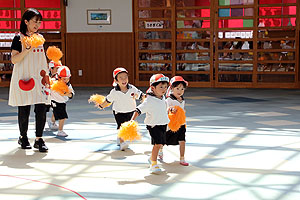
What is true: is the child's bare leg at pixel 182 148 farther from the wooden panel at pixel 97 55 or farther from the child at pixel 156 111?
the wooden panel at pixel 97 55

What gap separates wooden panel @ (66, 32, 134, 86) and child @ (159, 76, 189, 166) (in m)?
9.00

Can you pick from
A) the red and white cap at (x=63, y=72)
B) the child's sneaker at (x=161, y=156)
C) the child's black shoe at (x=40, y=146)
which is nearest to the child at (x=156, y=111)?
the child's sneaker at (x=161, y=156)

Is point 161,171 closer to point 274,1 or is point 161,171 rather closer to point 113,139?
point 113,139

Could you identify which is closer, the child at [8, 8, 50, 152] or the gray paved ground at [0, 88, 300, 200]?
the gray paved ground at [0, 88, 300, 200]

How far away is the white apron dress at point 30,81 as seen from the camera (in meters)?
5.57

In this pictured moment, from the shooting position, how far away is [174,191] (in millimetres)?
4062

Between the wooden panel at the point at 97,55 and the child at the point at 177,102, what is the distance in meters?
9.00

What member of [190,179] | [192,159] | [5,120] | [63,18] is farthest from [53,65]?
[63,18]

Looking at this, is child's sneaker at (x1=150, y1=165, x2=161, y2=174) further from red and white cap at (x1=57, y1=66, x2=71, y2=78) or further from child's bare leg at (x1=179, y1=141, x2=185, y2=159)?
red and white cap at (x1=57, y1=66, x2=71, y2=78)

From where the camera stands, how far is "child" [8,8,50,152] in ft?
18.0

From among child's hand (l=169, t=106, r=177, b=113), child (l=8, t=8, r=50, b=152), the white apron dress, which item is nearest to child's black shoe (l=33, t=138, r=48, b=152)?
child (l=8, t=8, r=50, b=152)

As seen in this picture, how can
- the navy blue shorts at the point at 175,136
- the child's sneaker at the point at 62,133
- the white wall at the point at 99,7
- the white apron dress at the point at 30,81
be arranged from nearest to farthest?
the navy blue shorts at the point at 175,136
the white apron dress at the point at 30,81
the child's sneaker at the point at 62,133
the white wall at the point at 99,7

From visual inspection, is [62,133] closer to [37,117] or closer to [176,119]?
[37,117]

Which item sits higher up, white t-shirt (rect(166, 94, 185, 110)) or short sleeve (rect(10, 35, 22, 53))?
short sleeve (rect(10, 35, 22, 53))
